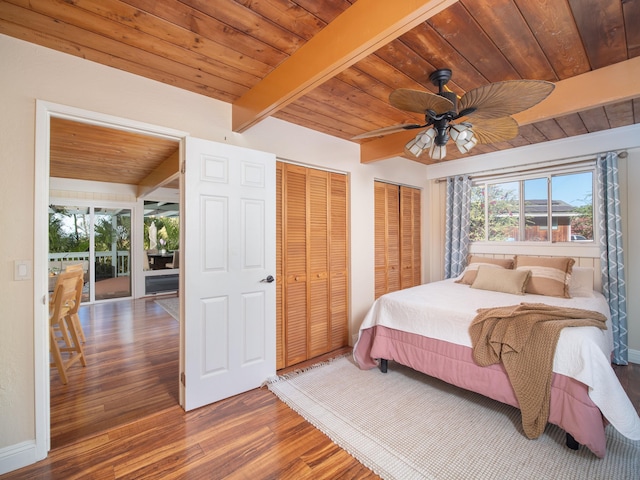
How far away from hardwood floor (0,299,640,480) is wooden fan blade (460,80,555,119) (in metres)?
2.11

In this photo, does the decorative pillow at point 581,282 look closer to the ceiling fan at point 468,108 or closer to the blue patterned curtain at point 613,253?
the blue patterned curtain at point 613,253

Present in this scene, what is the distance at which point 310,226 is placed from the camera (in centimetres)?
324

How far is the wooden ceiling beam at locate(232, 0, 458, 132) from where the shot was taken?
1251mm

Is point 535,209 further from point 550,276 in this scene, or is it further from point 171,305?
point 171,305

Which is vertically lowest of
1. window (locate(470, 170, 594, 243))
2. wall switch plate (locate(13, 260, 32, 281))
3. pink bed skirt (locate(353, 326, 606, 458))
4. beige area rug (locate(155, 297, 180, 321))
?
beige area rug (locate(155, 297, 180, 321))

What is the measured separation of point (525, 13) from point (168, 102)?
2.32 metres

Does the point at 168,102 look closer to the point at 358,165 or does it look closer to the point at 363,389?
the point at 358,165

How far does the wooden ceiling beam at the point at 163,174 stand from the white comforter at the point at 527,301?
299 centimetres

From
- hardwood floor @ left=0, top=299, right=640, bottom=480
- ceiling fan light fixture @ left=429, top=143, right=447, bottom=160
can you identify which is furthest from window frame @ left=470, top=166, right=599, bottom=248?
ceiling fan light fixture @ left=429, top=143, right=447, bottom=160

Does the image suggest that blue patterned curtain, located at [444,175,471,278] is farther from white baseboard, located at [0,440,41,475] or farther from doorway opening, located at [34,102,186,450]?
white baseboard, located at [0,440,41,475]

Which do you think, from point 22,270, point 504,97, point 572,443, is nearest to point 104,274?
point 22,270

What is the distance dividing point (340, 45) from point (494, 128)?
1203 millimetres

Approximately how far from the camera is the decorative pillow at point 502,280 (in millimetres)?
3037

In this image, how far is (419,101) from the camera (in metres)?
1.68
